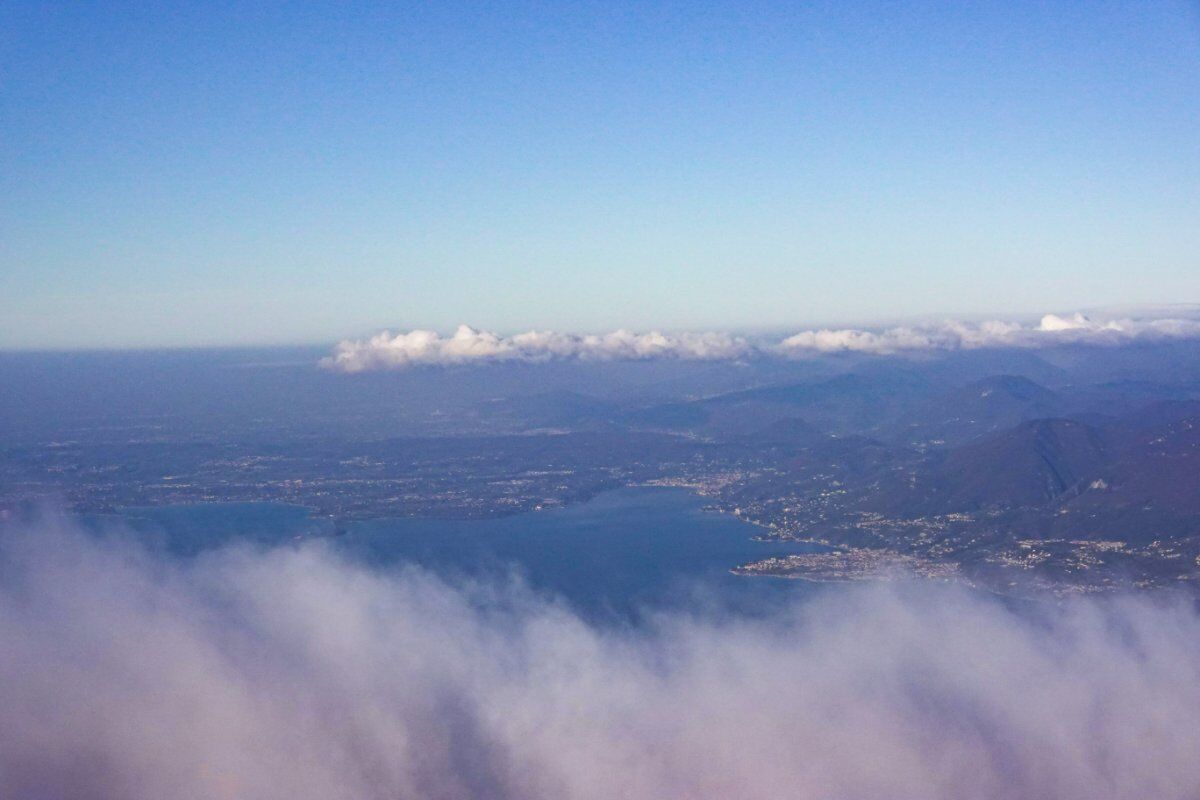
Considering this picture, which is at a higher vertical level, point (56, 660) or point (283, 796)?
point (56, 660)

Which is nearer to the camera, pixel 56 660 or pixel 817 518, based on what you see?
pixel 56 660

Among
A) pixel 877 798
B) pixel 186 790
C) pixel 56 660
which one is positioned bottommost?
pixel 877 798

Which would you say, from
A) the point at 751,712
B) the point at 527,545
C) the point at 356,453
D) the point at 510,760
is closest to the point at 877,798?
the point at 751,712

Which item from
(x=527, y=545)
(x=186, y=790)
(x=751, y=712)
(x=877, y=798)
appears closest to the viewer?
(x=186, y=790)

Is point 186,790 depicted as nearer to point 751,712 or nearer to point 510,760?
point 510,760

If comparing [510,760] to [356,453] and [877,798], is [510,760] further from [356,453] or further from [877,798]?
[356,453]

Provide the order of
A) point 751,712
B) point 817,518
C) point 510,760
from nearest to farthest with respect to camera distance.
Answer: point 510,760, point 751,712, point 817,518
